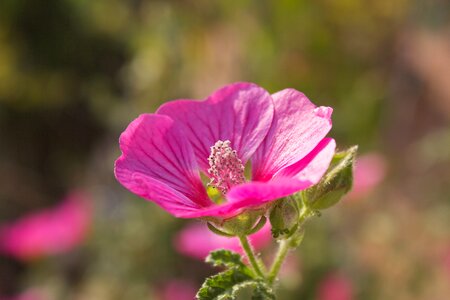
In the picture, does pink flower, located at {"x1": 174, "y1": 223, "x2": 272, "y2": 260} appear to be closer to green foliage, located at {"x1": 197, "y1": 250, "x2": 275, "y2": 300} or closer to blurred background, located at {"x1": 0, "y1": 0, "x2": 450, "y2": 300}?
Answer: blurred background, located at {"x1": 0, "y1": 0, "x2": 450, "y2": 300}

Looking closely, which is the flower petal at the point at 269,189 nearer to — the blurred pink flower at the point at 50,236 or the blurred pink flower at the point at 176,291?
the blurred pink flower at the point at 176,291

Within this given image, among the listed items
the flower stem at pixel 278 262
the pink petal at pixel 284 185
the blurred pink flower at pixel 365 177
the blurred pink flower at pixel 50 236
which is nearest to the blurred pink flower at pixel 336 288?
the blurred pink flower at pixel 365 177

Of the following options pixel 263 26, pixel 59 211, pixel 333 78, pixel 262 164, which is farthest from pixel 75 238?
pixel 262 164

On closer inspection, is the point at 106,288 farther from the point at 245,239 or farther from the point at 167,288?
the point at 245,239

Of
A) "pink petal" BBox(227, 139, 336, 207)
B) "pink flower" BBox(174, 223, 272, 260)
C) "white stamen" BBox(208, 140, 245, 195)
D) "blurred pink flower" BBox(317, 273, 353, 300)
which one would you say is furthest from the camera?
"blurred pink flower" BBox(317, 273, 353, 300)

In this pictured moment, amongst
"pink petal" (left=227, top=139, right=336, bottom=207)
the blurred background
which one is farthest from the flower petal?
the blurred background
